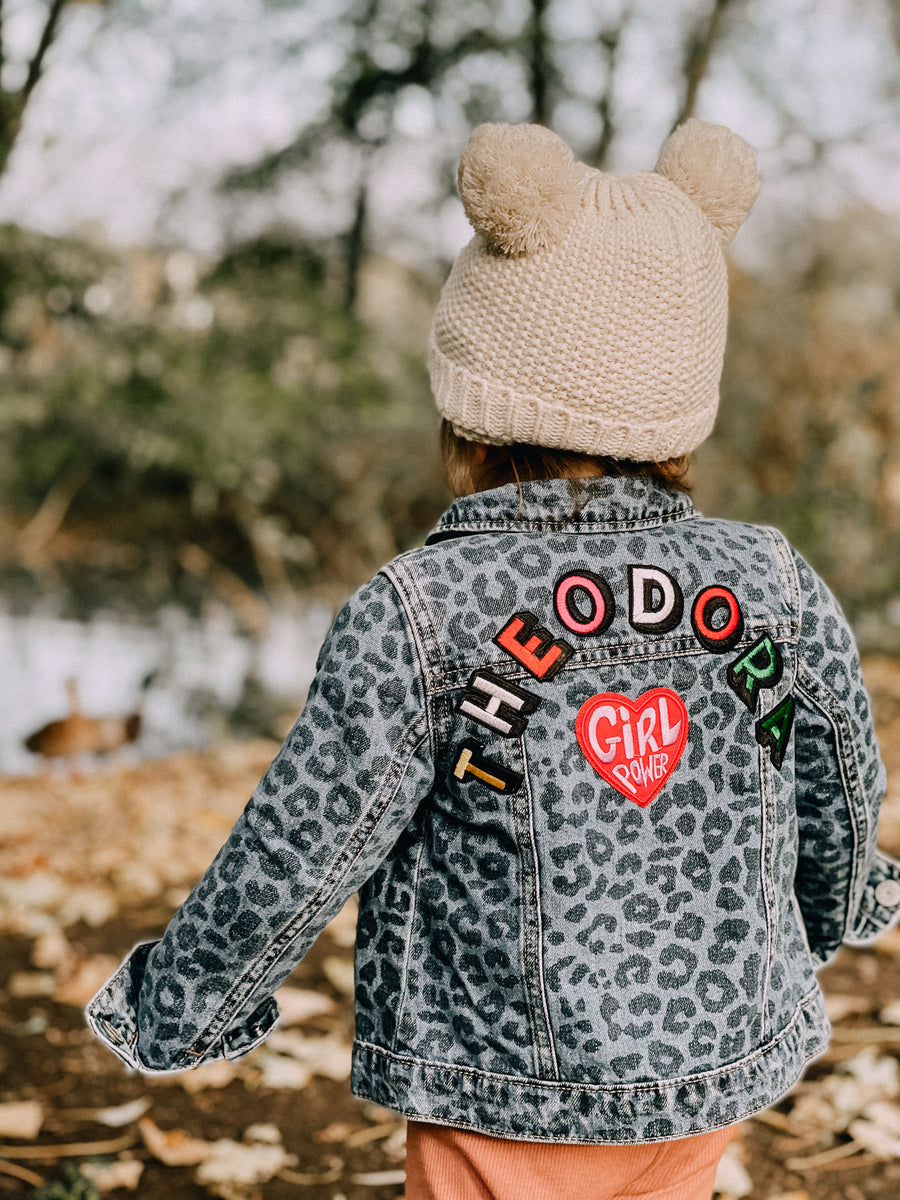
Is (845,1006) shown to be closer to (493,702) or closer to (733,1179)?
(733,1179)

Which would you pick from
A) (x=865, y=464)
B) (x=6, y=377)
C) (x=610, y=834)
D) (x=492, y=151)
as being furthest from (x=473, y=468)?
(x=6, y=377)

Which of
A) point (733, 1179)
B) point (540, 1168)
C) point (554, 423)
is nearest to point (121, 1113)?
point (733, 1179)

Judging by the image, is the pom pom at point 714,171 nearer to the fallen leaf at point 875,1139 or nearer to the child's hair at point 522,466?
the child's hair at point 522,466

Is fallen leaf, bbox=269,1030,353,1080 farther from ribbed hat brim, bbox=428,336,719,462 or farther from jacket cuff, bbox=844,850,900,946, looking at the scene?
ribbed hat brim, bbox=428,336,719,462

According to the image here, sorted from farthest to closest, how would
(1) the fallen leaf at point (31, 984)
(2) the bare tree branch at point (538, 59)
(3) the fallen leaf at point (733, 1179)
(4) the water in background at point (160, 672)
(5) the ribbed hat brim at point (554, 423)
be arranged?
(2) the bare tree branch at point (538, 59)
(4) the water in background at point (160, 672)
(1) the fallen leaf at point (31, 984)
(3) the fallen leaf at point (733, 1179)
(5) the ribbed hat brim at point (554, 423)

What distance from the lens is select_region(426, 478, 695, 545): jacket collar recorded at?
4.01ft

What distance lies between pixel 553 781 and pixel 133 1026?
1.83 feet

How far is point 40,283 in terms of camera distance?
4.93 meters

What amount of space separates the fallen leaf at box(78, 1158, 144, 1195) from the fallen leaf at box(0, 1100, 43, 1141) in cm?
17

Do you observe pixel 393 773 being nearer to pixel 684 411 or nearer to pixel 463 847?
pixel 463 847

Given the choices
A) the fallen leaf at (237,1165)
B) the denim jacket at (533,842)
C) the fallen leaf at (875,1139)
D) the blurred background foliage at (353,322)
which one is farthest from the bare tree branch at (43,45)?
the fallen leaf at (875,1139)

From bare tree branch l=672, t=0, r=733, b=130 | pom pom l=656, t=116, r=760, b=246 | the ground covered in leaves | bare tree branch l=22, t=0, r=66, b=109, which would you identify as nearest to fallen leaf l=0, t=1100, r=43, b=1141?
the ground covered in leaves

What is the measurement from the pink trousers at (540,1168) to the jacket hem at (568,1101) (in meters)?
0.04

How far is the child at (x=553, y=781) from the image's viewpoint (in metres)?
1.15
